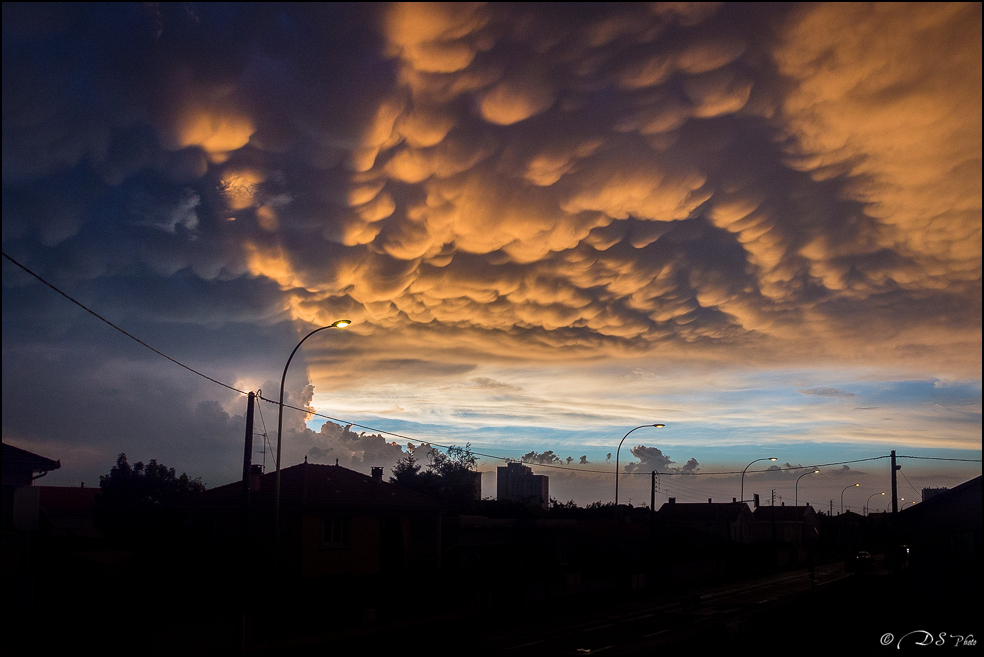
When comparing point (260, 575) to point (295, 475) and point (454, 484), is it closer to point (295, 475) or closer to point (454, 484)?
point (295, 475)

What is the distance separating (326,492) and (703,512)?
245ft

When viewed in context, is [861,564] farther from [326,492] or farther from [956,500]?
[326,492]

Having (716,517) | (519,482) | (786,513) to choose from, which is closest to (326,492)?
(716,517)

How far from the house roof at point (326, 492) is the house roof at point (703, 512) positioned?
6424 cm

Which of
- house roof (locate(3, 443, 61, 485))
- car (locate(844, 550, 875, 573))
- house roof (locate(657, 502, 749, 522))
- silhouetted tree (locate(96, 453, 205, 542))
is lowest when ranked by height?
car (locate(844, 550, 875, 573))

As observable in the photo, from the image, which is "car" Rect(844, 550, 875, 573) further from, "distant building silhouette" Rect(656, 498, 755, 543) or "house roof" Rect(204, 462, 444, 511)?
"house roof" Rect(204, 462, 444, 511)

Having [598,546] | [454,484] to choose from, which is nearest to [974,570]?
[598,546]

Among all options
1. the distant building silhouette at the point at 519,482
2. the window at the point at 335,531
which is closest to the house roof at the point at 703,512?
the distant building silhouette at the point at 519,482

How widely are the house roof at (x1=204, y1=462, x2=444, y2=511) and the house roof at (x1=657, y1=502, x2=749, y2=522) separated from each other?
6424 cm

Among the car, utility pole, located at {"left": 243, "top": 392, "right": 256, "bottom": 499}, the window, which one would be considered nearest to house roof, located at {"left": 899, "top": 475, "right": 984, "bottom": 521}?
the window

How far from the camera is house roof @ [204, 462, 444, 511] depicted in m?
32.2

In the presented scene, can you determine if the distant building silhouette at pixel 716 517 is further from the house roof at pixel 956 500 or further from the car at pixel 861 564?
the house roof at pixel 956 500

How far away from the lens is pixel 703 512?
9525cm

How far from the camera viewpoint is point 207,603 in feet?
69.1
